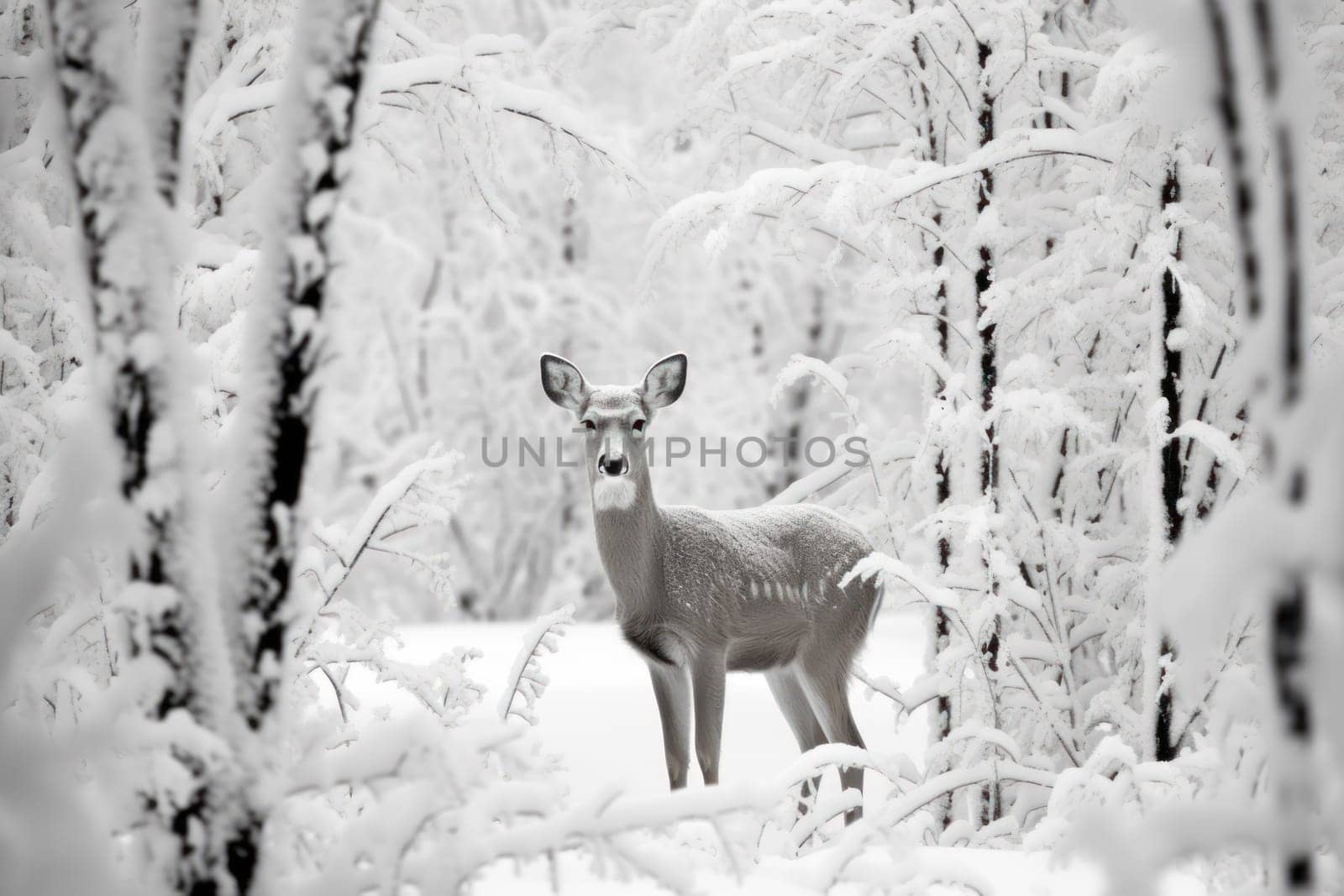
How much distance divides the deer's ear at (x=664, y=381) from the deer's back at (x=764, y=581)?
468 mm

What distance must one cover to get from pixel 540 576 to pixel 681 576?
10155 millimetres

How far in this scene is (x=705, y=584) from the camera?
14.5ft

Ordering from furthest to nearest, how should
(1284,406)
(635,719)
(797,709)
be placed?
(635,719) → (797,709) → (1284,406)

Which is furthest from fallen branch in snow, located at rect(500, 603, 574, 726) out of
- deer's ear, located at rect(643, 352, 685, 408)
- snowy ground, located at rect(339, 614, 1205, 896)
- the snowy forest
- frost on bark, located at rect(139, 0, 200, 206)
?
frost on bark, located at rect(139, 0, 200, 206)

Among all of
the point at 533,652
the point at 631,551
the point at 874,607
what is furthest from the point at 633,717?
the point at 533,652

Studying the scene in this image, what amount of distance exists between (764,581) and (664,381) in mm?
881

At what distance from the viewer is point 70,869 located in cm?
108

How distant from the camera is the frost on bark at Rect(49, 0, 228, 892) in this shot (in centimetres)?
127

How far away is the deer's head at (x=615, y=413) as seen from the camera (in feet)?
14.0

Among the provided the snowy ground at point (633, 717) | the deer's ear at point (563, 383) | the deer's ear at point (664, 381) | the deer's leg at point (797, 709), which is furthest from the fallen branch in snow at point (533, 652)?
the deer's leg at point (797, 709)

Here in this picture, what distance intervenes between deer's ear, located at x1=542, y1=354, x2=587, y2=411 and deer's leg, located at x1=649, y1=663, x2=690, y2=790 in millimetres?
1047

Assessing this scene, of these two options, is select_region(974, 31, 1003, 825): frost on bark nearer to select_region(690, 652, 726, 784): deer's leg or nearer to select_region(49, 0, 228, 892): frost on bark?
select_region(690, 652, 726, 784): deer's leg

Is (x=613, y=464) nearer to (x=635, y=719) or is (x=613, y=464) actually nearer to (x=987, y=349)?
(x=987, y=349)

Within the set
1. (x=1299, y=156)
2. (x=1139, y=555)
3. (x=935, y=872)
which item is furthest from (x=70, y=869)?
(x=1139, y=555)
